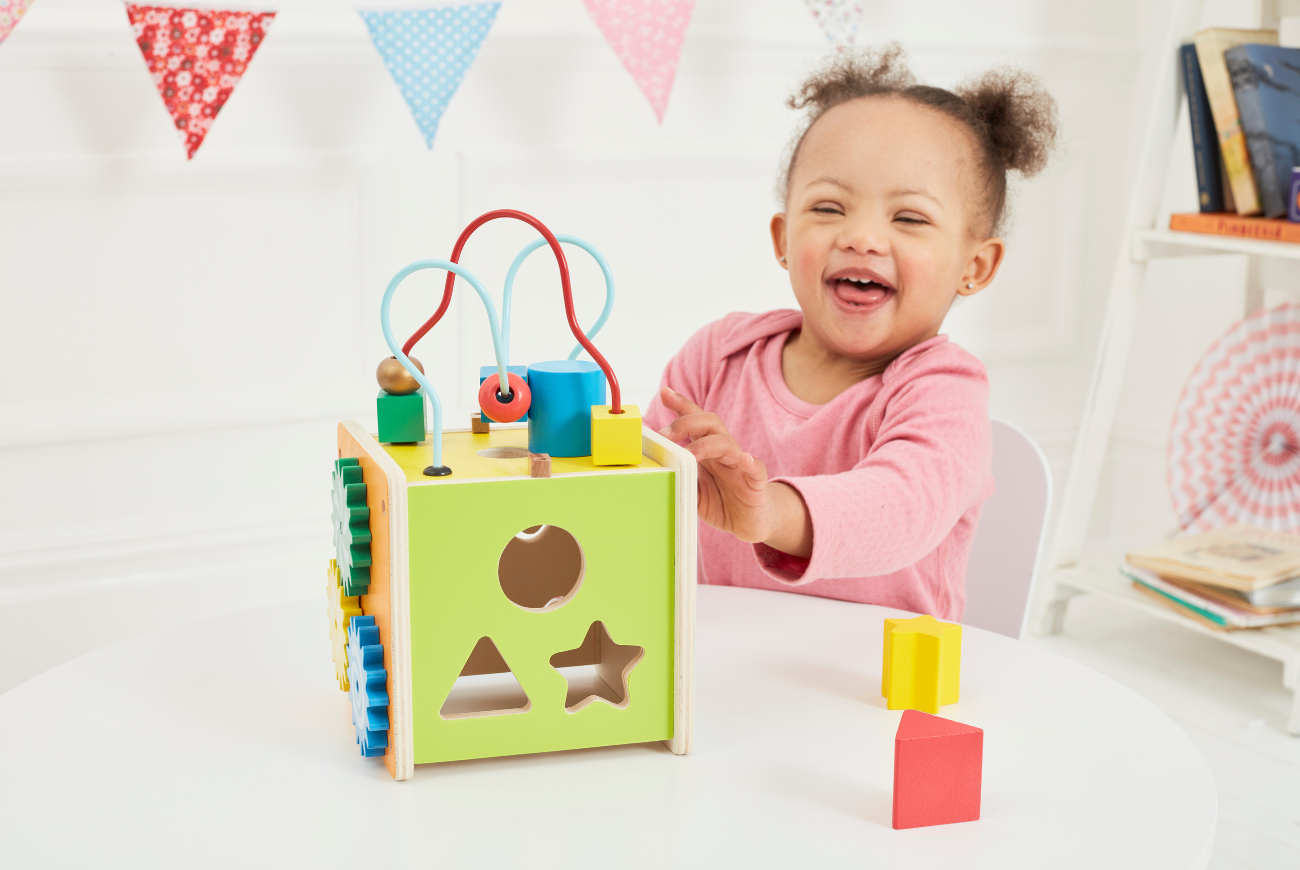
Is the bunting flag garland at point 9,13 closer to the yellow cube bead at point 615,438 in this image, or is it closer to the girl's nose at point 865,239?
the girl's nose at point 865,239

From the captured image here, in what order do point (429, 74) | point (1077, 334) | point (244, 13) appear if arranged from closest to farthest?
1. point (244, 13)
2. point (429, 74)
3. point (1077, 334)

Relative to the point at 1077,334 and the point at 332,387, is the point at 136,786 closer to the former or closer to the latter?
the point at 332,387

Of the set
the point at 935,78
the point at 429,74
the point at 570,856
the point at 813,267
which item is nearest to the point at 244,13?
the point at 429,74

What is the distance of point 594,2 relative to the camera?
2014 millimetres

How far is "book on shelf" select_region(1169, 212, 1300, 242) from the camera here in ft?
6.63

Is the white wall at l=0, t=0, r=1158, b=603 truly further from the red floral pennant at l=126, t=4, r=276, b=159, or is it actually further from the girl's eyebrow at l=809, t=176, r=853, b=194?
the girl's eyebrow at l=809, t=176, r=853, b=194

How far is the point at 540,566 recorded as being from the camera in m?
0.89

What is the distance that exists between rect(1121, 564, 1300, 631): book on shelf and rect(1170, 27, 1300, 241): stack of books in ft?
2.10

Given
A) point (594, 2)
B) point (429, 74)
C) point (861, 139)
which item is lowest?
point (861, 139)

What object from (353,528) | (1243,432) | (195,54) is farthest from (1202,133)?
(353,528)

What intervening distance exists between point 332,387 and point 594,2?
770 mm

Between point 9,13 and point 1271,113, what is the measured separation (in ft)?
6.40

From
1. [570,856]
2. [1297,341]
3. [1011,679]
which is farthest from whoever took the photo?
[1297,341]

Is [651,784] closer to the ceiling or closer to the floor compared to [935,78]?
closer to the floor
